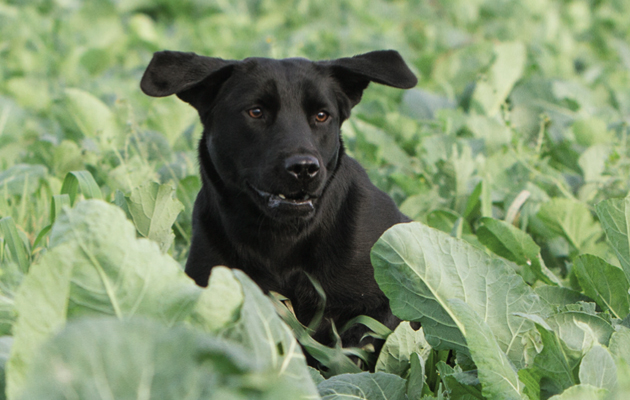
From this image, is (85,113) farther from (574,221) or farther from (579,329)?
(579,329)

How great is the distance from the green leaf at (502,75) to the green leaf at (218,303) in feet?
10.9

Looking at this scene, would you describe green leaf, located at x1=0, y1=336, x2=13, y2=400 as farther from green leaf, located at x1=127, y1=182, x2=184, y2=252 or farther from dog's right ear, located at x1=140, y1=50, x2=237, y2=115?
dog's right ear, located at x1=140, y1=50, x2=237, y2=115

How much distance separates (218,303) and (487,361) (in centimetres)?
51

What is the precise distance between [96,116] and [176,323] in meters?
2.84

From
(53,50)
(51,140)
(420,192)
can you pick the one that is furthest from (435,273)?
(53,50)

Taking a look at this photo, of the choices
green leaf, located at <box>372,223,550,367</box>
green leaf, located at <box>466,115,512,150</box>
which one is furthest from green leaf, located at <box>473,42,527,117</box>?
green leaf, located at <box>372,223,550,367</box>

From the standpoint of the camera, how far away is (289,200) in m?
2.25

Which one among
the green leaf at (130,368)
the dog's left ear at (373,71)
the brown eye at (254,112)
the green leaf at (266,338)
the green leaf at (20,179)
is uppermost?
the dog's left ear at (373,71)

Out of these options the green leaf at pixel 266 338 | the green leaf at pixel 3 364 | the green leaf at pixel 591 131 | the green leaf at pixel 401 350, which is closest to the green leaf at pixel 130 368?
the green leaf at pixel 266 338

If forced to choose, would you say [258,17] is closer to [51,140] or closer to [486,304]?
[51,140]

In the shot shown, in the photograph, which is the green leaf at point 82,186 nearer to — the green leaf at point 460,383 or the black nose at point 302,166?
the black nose at point 302,166

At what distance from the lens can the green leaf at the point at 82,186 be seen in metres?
2.10

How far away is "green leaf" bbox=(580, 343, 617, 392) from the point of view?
4.21 ft

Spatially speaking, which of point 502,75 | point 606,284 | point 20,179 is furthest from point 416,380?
point 502,75
